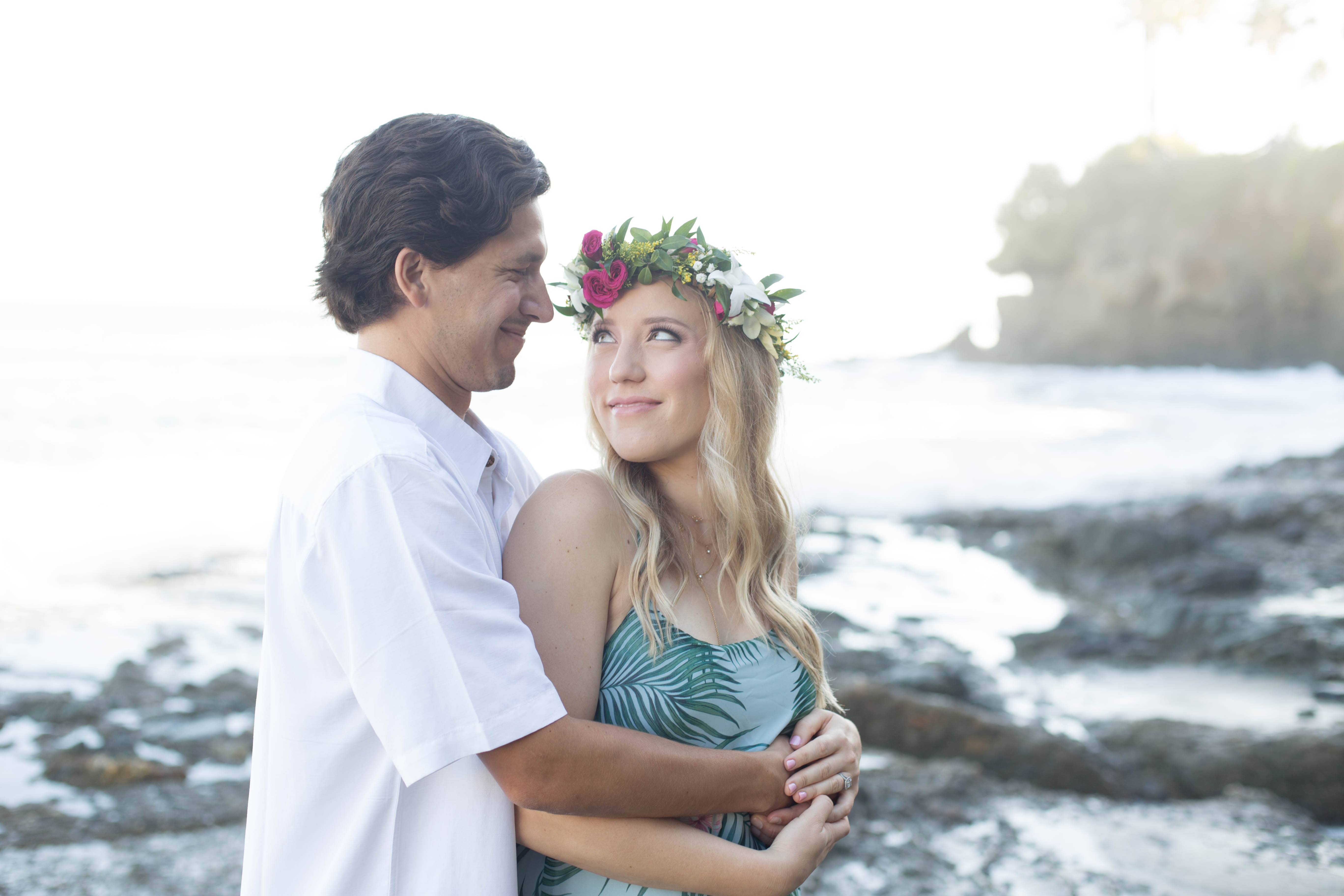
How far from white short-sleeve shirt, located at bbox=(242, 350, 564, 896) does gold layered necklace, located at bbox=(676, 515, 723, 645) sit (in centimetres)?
56

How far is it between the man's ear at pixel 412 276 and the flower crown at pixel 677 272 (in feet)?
1.42

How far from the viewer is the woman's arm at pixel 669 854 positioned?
→ 1896mm

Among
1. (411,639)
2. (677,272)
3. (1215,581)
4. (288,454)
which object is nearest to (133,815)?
(411,639)

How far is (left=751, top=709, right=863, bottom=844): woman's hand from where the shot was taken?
2.16 meters

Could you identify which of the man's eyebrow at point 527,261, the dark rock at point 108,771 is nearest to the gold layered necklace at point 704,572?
the man's eyebrow at point 527,261

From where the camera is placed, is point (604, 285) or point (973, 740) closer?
point (604, 285)

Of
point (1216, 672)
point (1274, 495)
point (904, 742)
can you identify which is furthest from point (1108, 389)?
point (904, 742)

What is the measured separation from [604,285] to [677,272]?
7.4 inches

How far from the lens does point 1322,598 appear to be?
8.44 meters

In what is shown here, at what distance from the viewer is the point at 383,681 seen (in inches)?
64.7

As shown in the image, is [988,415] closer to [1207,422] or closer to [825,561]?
[1207,422]

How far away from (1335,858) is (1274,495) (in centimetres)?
994

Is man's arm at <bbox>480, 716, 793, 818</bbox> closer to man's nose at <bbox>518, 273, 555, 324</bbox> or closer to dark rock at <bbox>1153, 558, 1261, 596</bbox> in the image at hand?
man's nose at <bbox>518, 273, 555, 324</bbox>

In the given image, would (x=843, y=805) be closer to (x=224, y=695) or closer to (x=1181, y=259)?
(x=224, y=695)
